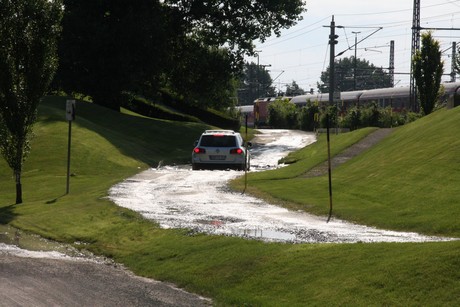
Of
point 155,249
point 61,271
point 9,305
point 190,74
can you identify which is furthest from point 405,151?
point 190,74

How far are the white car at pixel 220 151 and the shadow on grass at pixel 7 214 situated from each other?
40.5 feet

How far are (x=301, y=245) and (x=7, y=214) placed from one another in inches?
429

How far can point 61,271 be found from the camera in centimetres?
1451

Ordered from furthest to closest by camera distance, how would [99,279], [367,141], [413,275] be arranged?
[367,141]
[99,279]
[413,275]

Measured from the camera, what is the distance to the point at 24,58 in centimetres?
2523

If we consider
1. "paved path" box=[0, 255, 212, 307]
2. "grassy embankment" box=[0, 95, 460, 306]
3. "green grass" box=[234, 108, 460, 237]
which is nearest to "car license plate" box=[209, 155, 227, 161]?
"green grass" box=[234, 108, 460, 237]

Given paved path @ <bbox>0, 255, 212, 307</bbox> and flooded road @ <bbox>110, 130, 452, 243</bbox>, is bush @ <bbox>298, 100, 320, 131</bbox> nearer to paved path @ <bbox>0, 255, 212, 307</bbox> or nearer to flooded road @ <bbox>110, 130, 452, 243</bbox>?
flooded road @ <bbox>110, 130, 452, 243</bbox>

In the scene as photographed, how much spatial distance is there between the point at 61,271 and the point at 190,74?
175 ft

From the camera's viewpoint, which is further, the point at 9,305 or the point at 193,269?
the point at 193,269

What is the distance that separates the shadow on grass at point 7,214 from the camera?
2185 cm

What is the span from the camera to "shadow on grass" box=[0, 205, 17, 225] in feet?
71.7

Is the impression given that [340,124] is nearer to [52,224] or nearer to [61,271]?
[52,224]

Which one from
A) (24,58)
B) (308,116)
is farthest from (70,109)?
(308,116)

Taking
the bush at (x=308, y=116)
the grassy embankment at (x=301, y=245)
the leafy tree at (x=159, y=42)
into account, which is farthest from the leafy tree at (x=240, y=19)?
the grassy embankment at (x=301, y=245)
